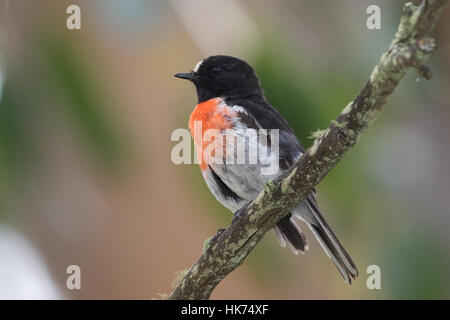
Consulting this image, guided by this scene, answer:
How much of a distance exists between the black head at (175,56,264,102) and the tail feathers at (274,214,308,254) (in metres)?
1.09

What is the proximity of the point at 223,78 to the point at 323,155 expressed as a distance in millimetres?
2334

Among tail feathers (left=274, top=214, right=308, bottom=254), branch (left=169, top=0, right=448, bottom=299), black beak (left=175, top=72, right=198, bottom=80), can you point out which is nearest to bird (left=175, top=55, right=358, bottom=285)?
tail feathers (left=274, top=214, right=308, bottom=254)

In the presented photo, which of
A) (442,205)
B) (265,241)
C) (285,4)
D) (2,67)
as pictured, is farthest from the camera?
(285,4)

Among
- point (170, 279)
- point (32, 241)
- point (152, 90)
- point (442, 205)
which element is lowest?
point (170, 279)

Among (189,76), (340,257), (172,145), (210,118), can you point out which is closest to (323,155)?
(340,257)

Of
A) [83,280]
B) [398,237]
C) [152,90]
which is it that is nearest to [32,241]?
[83,280]

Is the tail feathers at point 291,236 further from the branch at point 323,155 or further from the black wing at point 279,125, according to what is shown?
the branch at point 323,155

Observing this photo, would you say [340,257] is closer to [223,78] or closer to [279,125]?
[279,125]

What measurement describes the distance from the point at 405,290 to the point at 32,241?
14.9 ft

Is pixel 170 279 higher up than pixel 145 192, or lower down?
lower down

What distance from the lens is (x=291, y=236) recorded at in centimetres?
454

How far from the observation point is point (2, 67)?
5000 millimetres

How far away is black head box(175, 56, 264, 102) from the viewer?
17.0 feet

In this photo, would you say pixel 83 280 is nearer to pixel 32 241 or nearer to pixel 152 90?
pixel 32 241
